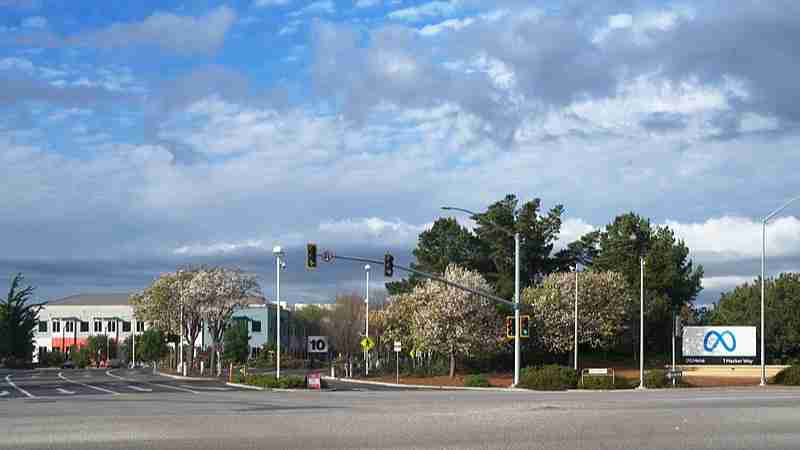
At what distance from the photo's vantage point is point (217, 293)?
8538 cm

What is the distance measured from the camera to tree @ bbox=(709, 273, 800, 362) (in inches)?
3263

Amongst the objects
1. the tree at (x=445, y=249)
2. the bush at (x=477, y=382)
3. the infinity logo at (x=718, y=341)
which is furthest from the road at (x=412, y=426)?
the tree at (x=445, y=249)

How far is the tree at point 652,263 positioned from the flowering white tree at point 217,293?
33576 millimetres

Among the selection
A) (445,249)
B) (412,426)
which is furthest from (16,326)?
(412,426)

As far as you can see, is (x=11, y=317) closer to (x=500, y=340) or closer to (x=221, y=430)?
(x=500, y=340)

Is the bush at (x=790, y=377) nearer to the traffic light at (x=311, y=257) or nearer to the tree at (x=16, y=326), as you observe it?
the traffic light at (x=311, y=257)

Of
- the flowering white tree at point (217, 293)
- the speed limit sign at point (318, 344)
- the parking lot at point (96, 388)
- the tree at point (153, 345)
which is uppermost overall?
the flowering white tree at point (217, 293)

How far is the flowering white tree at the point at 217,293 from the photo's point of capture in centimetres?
8519

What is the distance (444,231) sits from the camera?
9412cm

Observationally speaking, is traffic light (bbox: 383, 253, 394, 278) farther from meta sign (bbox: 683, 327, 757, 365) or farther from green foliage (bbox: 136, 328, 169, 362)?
green foliage (bbox: 136, 328, 169, 362)

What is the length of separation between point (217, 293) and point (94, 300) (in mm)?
85712

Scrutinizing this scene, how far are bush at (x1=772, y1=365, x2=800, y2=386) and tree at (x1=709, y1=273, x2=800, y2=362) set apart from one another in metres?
25.8

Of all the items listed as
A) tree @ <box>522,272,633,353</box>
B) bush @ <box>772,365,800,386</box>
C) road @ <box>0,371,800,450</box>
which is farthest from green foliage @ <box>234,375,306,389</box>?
tree @ <box>522,272,633,353</box>

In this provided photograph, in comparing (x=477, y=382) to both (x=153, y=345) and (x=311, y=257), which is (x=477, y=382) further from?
(x=153, y=345)
